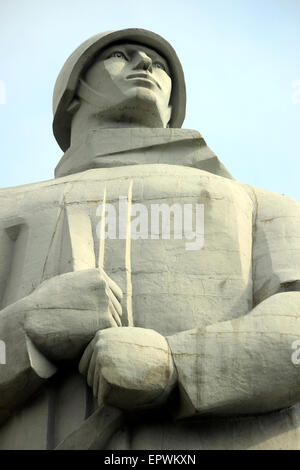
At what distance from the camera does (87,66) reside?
12.4 meters

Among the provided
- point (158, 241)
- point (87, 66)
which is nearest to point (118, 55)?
point (87, 66)

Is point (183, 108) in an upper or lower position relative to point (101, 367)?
upper

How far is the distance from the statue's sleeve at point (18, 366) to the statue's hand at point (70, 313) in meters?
0.07

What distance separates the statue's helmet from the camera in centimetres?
1234

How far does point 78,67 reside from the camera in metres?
12.3

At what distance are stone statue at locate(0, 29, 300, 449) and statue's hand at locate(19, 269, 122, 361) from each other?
1 centimetres

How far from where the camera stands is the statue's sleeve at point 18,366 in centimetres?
852

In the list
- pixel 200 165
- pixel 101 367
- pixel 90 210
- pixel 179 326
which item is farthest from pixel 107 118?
pixel 101 367

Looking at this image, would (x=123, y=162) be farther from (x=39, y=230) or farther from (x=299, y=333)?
(x=299, y=333)

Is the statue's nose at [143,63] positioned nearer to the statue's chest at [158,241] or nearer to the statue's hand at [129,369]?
the statue's chest at [158,241]

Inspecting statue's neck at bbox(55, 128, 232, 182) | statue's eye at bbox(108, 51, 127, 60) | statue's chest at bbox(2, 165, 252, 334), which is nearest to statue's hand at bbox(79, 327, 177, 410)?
statue's chest at bbox(2, 165, 252, 334)

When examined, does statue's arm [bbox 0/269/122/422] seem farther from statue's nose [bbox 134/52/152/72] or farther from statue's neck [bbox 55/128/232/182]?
statue's nose [bbox 134/52/152/72]

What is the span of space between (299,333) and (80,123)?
450cm

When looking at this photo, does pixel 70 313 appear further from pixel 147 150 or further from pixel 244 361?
pixel 147 150
